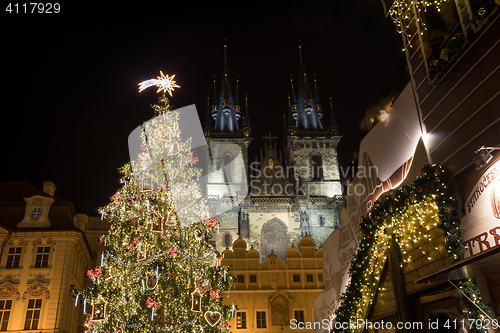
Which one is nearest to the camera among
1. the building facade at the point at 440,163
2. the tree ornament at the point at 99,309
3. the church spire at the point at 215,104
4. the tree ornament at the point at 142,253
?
the building facade at the point at 440,163

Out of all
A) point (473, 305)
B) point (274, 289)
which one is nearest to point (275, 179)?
point (274, 289)

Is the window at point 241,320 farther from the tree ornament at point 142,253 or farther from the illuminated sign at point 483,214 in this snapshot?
the illuminated sign at point 483,214

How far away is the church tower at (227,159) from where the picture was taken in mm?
36875

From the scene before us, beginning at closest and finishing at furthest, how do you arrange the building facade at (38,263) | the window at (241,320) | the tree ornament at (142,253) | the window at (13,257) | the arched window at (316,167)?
the tree ornament at (142,253) < the building facade at (38,263) < the window at (13,257) < the window at (241,320) < the arched window at (316,167)

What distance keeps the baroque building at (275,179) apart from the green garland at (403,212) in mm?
27337

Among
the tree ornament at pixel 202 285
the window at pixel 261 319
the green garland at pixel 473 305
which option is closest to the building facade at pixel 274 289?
the window at pixel 261 319

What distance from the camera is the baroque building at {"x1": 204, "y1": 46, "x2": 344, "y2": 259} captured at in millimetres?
36531

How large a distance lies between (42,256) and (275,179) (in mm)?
25895

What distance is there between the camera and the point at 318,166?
40.7 metres

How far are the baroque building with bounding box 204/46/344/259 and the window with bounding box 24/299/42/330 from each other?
1953 cm

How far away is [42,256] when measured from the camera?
18.0 meters

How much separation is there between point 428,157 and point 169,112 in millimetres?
9332

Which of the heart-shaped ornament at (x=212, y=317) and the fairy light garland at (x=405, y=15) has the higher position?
the fairy light garland at (x=405, y=15)

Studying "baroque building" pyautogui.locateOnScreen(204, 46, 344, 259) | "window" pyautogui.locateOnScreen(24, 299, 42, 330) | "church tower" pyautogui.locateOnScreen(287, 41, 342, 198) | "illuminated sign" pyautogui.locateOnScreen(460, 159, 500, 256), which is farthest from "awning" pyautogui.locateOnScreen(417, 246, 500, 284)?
"church tower" pyautogui.locateOnScreen(287, 41, 342, 198)
